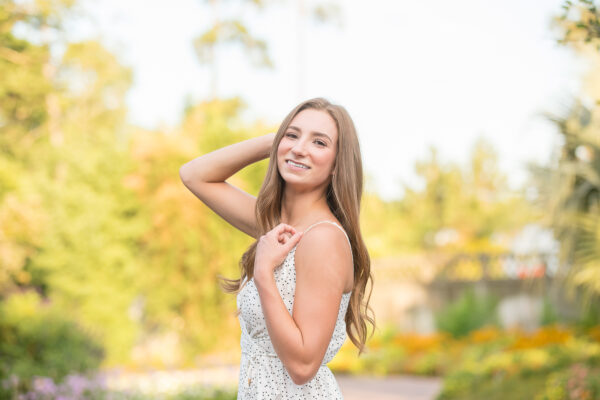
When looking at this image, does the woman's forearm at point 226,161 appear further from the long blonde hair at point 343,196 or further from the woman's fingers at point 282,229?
the woman's fingers at point 282,229

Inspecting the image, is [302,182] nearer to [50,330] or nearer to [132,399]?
[132,399]

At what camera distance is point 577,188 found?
31.3 feet

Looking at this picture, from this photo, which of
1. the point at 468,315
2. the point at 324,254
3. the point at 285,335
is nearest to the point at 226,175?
the point at 324,254

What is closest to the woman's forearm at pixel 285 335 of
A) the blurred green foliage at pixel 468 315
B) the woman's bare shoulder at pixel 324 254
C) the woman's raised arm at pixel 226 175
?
the woman's bare shoulder at pixel 324 254

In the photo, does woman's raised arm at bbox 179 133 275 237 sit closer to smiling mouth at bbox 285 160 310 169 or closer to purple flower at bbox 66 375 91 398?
smiling mouth at bbox 285 160 310 169

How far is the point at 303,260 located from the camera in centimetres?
180

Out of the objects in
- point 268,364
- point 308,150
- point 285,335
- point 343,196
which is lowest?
point 268,364

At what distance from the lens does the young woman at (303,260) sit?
5.67ft

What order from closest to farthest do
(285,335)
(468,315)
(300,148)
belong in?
(285,335)
(300,148)
(468,315)

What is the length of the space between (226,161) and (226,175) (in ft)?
0.17

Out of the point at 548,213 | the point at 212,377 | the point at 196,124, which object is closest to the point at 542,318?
the point at 548,213

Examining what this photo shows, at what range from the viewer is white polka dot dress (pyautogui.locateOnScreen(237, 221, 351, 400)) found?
1863 mm

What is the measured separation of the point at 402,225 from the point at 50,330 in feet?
67.4

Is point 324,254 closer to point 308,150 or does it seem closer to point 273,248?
point 273,248
